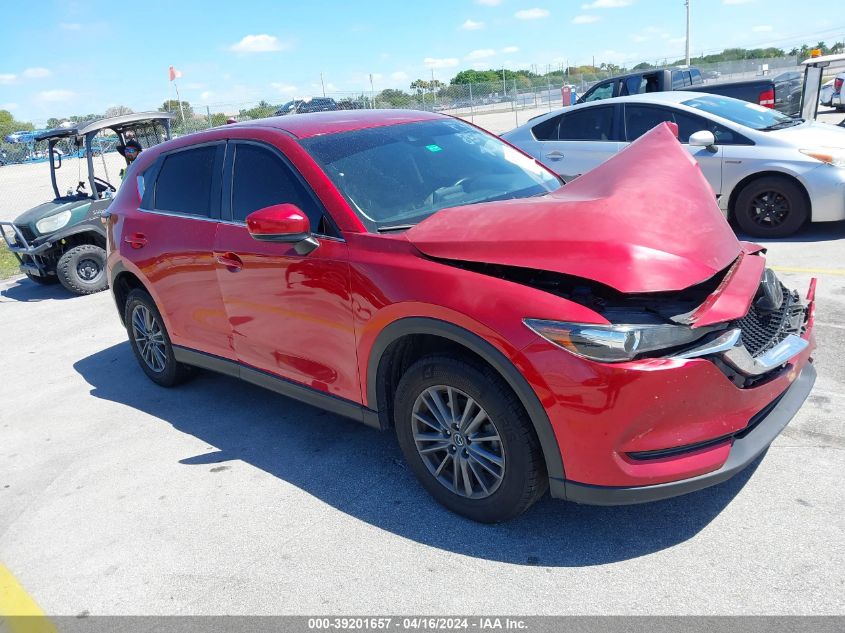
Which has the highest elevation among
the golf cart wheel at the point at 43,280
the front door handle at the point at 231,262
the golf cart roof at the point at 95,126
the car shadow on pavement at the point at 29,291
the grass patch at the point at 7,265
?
the golf cart roof at the point at 95,126

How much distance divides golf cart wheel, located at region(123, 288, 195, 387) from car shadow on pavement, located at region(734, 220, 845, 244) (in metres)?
5.98

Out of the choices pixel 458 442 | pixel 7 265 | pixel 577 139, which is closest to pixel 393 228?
pixel 458 442

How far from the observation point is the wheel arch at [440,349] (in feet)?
8.71

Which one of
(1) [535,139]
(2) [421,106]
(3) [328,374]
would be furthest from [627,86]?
(2) [421,106]

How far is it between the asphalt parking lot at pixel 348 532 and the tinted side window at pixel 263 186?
1.38 metres

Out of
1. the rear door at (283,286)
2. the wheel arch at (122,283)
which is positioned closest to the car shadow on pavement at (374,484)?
the rear door at (283,286)

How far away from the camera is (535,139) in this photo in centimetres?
882

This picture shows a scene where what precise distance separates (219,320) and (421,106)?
3187 cm

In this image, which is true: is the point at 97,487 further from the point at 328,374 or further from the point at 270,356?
the point at 328,374

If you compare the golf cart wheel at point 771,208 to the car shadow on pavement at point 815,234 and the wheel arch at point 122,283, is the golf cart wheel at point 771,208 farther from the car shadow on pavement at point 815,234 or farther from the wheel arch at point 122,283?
the wheel arch at point 122,283

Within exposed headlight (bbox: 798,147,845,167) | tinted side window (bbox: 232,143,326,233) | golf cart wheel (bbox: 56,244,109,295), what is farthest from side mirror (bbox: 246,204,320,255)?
golf cart wheel (bbox: 56,244,109,295)

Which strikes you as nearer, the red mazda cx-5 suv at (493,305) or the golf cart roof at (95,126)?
the red mazda cx-5 suv at (493,305)

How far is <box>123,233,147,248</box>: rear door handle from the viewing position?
4.79 meters

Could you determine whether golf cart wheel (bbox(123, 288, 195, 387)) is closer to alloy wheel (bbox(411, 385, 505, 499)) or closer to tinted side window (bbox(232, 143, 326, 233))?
tinted side window (bbox(232, 143, 326, 233))
